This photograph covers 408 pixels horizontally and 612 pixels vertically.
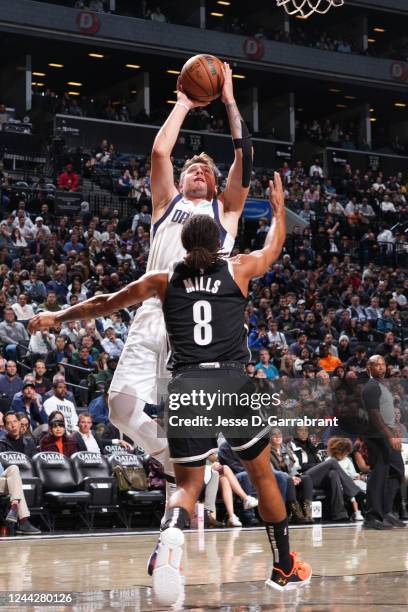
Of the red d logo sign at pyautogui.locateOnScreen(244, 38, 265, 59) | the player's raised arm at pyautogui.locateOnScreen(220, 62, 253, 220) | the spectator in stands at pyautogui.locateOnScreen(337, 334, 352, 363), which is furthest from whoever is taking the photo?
the red d logo sign at pyautogui.locateOnScreen(244, 38, 265, 59)

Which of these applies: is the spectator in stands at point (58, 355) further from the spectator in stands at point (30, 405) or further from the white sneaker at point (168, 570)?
the white sneaker at point (168, 570)

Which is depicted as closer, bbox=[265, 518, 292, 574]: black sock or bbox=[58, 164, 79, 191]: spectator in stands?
bbox=[265, 518, 292, 574]: black sock

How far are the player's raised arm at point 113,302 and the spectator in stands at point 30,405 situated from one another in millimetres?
7865

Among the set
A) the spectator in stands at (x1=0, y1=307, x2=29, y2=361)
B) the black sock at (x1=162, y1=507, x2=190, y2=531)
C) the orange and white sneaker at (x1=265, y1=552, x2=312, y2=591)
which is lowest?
the orange and white sneaker at (x1=265, y1=552, x2=312, y2=591)

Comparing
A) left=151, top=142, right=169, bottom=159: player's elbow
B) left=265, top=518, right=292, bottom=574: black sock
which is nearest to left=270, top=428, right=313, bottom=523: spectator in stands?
left=265, top=518, right=292, bottom=574: black sock

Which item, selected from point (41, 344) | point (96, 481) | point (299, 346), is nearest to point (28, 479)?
point (96, 481)

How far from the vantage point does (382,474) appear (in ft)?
38.7

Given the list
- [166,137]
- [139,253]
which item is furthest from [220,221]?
[139,253]

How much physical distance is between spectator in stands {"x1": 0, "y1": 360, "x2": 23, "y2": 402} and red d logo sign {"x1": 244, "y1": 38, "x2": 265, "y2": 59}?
75.6 ft

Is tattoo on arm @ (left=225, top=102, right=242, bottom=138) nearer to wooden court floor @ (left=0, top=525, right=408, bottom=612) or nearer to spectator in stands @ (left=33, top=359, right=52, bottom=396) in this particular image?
wooden court floor @ (left=0, top=525, right=408, bottom=612)

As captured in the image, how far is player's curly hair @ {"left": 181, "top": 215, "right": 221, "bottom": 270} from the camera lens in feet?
18.6

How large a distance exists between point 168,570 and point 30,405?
883cm

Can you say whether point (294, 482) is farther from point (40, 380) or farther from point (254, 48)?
point (254, 48)

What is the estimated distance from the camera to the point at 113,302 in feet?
19.0
